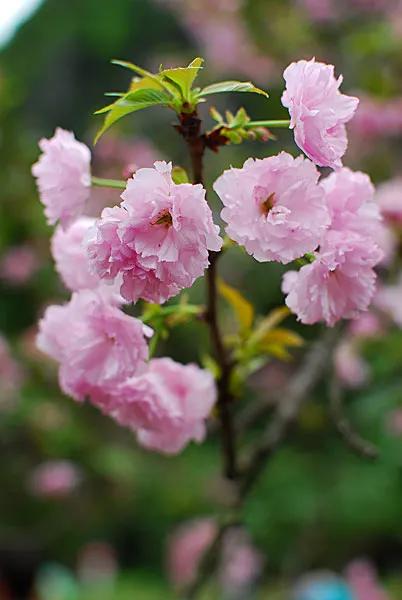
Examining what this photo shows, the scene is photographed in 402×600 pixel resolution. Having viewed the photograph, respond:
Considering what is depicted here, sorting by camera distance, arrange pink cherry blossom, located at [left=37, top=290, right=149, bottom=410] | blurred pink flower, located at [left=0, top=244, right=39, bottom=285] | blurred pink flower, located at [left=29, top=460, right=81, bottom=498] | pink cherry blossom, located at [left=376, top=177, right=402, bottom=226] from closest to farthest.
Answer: pink cherry blossom, located at [left=37, top=290, right=149, bottom=410] < pink cherry blossom, located at [left=376, top=177, right=402, bottom=226] < blurred pink flower, located at [left=29, top=460, right=81, bottom=498] < blurred pink flower, located at [left=0, top=244, right=39, bottom=285]

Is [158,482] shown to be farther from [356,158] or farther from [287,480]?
[356,158]

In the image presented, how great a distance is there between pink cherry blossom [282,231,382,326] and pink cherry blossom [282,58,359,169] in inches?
2.3

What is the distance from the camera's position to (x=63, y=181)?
0.61 m

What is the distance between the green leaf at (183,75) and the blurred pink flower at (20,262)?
5.78 ft

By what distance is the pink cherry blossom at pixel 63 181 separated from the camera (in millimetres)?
610

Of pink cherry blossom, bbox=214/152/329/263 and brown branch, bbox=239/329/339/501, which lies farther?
brown branch, bbox=239/329/339/501

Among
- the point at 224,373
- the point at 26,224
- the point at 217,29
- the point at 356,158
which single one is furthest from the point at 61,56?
the point at 224,373

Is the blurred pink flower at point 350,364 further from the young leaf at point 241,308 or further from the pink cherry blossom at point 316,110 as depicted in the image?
the pink cherry blossom at point 316,110

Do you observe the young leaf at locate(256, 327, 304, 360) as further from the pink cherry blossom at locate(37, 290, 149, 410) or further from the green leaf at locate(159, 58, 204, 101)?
the green leaf at locate(159, 58, 204, 101)

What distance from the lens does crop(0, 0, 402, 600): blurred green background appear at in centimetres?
196

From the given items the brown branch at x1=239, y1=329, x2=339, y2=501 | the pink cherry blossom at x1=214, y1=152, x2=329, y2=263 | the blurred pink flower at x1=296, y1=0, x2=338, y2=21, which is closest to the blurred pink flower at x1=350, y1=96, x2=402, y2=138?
the brown branch at x1=239, y1=329, x2=339, y2=501

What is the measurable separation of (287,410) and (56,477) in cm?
124

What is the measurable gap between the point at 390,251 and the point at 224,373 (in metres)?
0.59

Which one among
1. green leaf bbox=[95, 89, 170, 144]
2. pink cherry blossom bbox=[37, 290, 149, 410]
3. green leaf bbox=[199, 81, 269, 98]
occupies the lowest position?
pink cherry blossom bbox=[37, 290, 149, 410]
